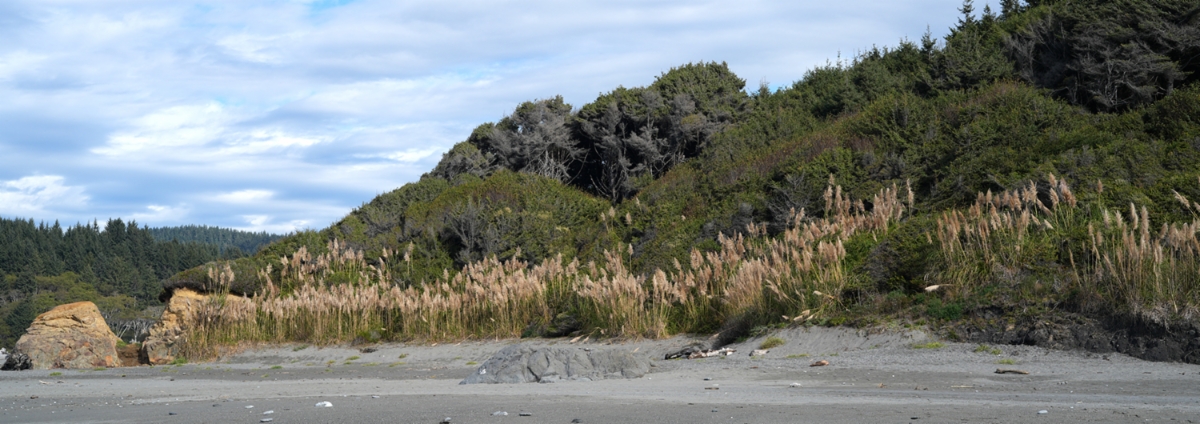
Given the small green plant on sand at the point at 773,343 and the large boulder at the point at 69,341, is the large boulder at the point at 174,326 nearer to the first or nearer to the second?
the large boulder at the point at 69,341

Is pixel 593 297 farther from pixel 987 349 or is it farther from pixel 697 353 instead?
pixel 987 349

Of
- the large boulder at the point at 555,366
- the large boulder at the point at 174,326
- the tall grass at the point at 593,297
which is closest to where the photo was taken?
the large boulder at the point at 555,366

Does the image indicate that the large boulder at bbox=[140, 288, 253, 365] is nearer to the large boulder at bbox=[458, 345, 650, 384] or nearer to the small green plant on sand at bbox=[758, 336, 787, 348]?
the large boulder at bbox=[458, 345, 650, 384]

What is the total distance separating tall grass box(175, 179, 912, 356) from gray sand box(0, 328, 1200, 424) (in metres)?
1.05

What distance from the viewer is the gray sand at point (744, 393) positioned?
5.93 m

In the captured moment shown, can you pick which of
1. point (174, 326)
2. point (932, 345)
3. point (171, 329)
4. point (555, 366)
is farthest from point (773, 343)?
point (174, 326)

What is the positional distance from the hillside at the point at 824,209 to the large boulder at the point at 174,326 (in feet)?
1.89

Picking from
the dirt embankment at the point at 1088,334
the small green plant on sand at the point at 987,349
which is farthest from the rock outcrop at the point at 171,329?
the small green plant on sand at the point at 987,349

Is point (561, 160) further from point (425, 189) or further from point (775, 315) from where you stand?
point (775, 315)

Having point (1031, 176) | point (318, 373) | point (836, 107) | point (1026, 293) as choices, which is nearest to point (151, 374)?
point (318, 373)

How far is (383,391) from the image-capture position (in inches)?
350

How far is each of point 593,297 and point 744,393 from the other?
6588 millimetres

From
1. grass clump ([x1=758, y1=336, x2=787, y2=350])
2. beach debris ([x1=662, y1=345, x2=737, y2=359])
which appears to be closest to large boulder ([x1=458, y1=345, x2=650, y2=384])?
beach debris ([x1=662, y1=345, x2=737, y2=359])

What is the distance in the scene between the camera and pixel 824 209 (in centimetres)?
1688
